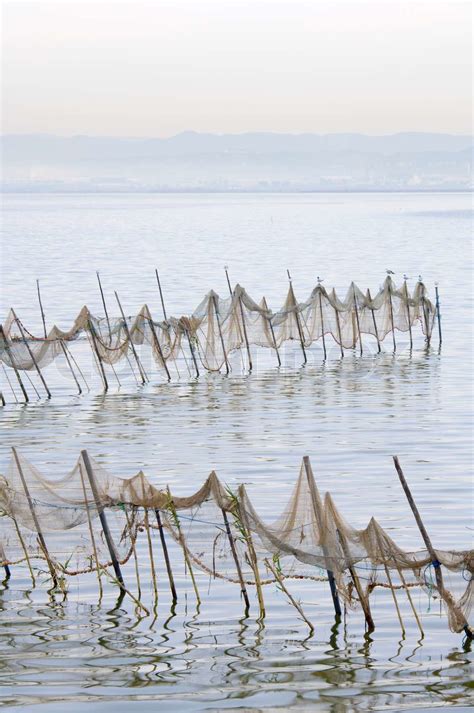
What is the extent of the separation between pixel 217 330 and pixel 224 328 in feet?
0.85

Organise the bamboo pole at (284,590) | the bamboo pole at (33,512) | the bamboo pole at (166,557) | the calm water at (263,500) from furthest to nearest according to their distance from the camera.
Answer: the bamboo pole at (33,512) < the bamboo pole at (166,557) < the bamboo pole at (284,590) < the calm water at (263,500)

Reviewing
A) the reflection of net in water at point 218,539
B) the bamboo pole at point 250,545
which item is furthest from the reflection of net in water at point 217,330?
the bamboo pole at point 250,545

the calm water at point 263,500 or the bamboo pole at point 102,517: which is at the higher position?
the bamboo pole at point 102,517

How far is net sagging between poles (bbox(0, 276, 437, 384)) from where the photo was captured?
35.9 metres

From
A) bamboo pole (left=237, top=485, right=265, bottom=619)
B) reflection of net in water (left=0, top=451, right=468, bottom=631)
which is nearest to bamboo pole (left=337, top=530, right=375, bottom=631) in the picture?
reflection of net in water (left=0, top=451, right=468, bottom=631)

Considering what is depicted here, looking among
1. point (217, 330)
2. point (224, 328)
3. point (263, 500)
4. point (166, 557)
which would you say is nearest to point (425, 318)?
point (224, 328)

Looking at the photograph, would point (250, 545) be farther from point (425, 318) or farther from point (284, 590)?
point (425, 318)

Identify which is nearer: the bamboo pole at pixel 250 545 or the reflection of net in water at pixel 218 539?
the reflection of net in water at pixel 218 539

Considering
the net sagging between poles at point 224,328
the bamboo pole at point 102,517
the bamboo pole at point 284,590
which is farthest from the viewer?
the net sagging between poles at point 224,328

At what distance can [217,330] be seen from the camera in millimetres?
40375

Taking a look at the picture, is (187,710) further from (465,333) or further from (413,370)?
(465,333)

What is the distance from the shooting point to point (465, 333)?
177ft

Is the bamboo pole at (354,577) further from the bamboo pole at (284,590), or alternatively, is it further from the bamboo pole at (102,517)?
the bamboo pole at (102,517)

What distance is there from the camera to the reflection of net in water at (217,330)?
3594cm
